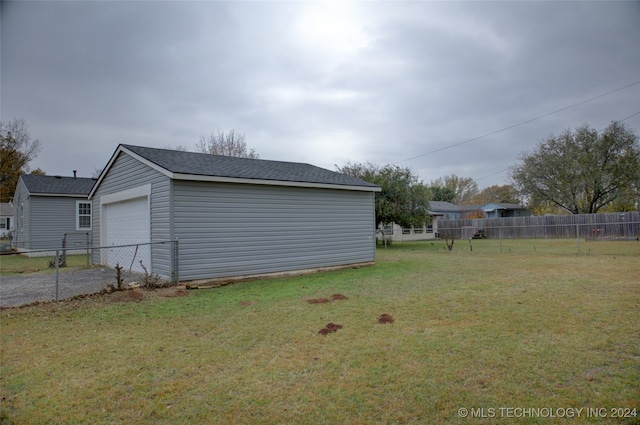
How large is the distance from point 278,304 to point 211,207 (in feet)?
12.2

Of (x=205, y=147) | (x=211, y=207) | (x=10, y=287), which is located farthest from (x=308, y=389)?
(x=205, y=147)

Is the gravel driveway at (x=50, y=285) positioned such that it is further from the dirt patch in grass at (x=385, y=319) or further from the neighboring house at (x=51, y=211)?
the neighboring house at (x=51, y=211)

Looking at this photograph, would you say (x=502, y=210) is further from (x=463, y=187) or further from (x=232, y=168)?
(x=232, y=168)

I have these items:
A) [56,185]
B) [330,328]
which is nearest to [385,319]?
[330,328]

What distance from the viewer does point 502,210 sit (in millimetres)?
39469

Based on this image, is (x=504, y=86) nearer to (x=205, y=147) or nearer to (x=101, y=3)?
(x=101, y=3)

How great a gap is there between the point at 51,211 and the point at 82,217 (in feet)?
4.89

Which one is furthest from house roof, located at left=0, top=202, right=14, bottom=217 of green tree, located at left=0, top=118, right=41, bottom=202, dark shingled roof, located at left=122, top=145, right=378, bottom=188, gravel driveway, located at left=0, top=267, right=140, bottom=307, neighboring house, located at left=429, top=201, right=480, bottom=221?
neighboring house, located at left=429, top=201, right=480, bottom=221

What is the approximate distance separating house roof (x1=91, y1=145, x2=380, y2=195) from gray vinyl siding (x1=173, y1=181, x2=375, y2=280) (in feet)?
0.96

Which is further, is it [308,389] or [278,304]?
[278,304]

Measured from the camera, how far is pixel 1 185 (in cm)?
3353

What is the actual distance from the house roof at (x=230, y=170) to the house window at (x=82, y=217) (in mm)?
7413

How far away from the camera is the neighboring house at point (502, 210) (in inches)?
1518

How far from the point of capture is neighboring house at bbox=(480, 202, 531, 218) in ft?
127
